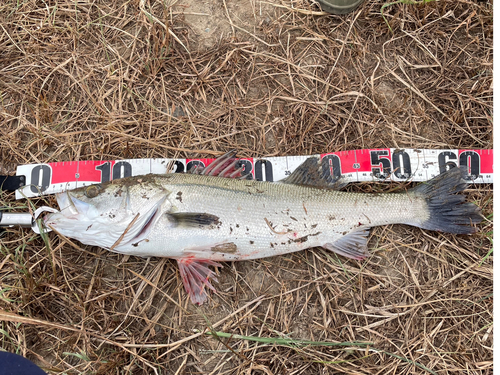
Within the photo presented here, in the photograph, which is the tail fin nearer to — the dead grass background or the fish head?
the dead grass background

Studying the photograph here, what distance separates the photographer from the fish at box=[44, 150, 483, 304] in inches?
121

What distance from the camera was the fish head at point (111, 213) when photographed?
3041mm

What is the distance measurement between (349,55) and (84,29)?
9.94 ft

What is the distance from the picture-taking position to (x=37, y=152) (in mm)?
3660

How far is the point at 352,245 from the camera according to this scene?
3.45 meters

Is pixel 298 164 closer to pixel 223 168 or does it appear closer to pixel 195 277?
pixel 223 168

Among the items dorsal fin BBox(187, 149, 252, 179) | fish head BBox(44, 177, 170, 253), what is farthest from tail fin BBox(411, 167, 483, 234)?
fish head BBox(44, 177, 170, 253)

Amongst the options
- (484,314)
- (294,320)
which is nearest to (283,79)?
(294,320)

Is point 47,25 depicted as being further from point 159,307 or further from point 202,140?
point 159,307

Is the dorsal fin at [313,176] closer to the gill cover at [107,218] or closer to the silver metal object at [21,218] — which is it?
the gill cover at [107,218]

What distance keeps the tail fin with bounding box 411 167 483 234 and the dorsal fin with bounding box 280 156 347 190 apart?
0.90m

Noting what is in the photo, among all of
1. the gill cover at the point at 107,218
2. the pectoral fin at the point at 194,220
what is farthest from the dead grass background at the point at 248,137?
the pectoral fin at the point at 194,220

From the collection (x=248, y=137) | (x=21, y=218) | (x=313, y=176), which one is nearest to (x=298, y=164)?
(x=313, y=176)

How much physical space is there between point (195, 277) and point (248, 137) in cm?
160
